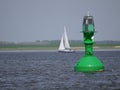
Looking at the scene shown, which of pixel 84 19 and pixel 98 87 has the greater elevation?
pixel 84 19

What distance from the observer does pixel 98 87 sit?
54438mm

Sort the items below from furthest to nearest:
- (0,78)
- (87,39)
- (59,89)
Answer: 1. (0,78)
2. (87,39)
3. (59,89)

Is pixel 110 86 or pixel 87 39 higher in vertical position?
pixel 87 39

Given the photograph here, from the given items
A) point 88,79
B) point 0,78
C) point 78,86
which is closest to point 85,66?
point 78,86

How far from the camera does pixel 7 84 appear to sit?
59.3m

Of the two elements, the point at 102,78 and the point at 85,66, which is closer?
the point at 85,66

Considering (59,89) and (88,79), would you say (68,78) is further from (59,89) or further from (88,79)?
(59,89)

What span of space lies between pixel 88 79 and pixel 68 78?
3277mm

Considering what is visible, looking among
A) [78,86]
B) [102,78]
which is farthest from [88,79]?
[78,86]

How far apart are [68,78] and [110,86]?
413 inches

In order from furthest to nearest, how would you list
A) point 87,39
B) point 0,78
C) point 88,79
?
point 0,78
point 88,79
point 87,39

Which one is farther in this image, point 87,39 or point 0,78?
point 0,78

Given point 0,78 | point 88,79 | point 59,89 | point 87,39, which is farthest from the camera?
point 0,78

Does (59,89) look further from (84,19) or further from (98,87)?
(84,19)
